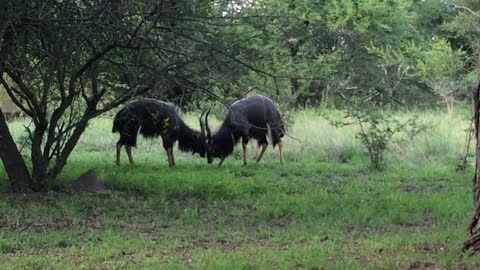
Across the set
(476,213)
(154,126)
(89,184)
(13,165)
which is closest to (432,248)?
(476,213)

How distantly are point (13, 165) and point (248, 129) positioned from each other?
6.06 metres

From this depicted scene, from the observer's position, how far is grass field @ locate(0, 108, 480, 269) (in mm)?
6320

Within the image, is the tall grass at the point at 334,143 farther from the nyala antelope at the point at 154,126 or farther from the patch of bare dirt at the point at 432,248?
the patch of bare dirt at the point at 432,248

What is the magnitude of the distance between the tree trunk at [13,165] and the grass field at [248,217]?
31 cm

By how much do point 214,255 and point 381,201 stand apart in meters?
4.03

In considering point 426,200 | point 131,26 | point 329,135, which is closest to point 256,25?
point 131,26

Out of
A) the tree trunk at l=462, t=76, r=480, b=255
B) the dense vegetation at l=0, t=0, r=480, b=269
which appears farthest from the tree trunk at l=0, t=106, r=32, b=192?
the tree trunk at l=462, t=76, r=480, b=255

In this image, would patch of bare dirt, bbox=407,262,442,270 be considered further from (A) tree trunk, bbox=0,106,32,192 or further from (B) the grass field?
(A) tree trunk, bbox=0,106,32,192

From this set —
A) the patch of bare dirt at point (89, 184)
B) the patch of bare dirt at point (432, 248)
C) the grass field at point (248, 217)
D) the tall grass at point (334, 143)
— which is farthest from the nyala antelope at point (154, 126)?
the patch of bare dirt at point (432, 248)

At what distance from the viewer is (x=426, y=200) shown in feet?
32.4

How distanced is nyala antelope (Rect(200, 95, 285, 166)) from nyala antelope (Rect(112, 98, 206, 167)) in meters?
0.30

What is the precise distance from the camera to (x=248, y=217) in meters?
9.01

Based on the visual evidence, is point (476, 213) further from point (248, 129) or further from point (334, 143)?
point (334, 143)

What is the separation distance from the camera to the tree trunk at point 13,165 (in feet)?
35.1
